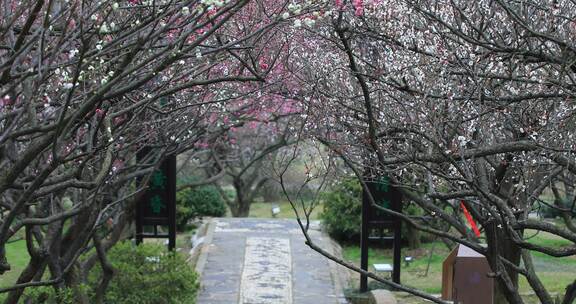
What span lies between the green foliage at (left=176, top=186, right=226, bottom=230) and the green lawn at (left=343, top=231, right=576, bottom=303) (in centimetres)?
521

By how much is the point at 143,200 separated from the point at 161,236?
31.2 inches

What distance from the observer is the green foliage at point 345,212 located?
767 inches

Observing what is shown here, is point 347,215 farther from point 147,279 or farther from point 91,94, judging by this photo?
point 91,94

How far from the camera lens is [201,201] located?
79.6 feet

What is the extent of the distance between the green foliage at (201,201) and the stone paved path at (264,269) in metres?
2.05

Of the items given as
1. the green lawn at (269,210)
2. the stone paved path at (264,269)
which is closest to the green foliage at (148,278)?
the stone paved path at (264,269)

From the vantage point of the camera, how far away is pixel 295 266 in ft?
52.3

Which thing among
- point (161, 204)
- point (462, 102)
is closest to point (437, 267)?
point (161, 204)

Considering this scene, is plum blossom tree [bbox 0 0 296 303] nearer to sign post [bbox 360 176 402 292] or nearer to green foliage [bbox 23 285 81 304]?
green foliage [bbox 23 285 81 304]

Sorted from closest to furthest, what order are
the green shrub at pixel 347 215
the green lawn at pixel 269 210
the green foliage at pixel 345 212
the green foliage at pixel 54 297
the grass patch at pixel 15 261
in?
1. the green foliage at pixel 54 297
2. the grass patch at pixel 15 261
3. the green shrub at pixel 347 215
4. the green foliage at pixel 345 212
5. the green lawn at pixel 269 210

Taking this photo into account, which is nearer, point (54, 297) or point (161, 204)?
point (54, 297)

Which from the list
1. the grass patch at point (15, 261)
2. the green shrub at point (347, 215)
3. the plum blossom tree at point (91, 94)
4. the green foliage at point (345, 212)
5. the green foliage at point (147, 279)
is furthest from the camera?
the green foliage at point (345, 212)

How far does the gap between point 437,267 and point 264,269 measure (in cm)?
367

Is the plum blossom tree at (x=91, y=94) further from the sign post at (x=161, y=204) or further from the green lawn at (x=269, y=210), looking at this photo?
the green lawn at (x=269, y=210)
